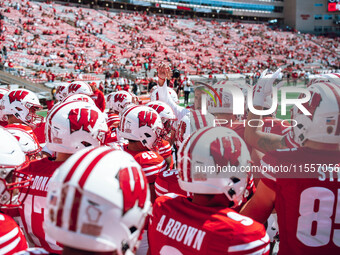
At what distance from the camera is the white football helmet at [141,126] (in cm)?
377

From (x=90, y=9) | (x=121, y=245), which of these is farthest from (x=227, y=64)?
(x=121, y=245)

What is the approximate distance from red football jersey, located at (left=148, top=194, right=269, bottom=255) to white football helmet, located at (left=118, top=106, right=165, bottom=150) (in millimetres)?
1790

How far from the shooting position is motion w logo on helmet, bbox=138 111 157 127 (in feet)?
12.5

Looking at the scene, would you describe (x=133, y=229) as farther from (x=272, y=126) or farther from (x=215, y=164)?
(x=272, y=126)

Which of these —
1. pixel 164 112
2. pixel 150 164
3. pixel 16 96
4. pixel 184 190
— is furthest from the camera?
pixel 16 96

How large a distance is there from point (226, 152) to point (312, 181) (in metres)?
0.51

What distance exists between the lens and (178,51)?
128 feet

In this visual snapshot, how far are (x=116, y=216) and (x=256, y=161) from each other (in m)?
2.02

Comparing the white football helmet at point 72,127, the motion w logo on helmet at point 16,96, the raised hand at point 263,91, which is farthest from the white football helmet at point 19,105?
the raised hand at point 263,91

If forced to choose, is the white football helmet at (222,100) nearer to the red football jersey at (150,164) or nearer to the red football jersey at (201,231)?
the red football jersey at (150,164)

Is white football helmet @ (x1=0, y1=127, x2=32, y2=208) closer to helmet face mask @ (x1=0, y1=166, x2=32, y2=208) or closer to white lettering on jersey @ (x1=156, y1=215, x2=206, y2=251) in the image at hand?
helmet face mask @ (x1=0, y1=166, x2=32, y2=208)

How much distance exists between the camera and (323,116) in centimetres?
195

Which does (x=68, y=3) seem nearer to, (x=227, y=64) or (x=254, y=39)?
(x=227, y=64)

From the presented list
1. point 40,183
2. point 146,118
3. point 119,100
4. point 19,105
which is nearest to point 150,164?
point 146,118
